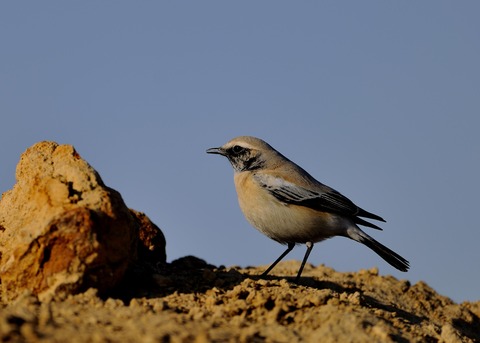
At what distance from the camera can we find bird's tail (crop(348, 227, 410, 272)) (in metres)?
11.4

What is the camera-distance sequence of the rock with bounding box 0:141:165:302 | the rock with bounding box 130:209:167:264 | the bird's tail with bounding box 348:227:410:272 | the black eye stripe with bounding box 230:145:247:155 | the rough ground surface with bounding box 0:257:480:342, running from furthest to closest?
the black eye stripe with bounding box 230:145:247:155 < the bird's tail with bounding box 348:227:410:272 < the rock with bounding box 130:209:167:264 < the rock with bounding box 0:141:165:302 < the rough ground surface with bounding box 0:257:480:342

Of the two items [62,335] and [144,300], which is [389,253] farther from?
[62,335]

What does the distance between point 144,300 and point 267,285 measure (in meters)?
1.86

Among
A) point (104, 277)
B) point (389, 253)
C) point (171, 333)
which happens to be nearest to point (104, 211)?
point (104, 277)

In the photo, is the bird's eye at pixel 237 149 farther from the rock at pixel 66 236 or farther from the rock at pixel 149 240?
the rock at pixel 66 236

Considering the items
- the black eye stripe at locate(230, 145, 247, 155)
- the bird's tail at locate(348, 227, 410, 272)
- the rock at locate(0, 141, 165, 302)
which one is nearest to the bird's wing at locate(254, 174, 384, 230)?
the bird's tail at locate(348, 227, 410, 272)

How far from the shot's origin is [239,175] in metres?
11.6

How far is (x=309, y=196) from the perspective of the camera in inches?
436

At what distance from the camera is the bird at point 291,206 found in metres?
11.0

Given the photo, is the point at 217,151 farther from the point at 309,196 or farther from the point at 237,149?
the point at 309,196

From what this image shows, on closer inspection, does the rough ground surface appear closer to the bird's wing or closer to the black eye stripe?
the bird's wing

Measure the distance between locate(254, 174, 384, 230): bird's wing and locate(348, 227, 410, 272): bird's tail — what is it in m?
0.27

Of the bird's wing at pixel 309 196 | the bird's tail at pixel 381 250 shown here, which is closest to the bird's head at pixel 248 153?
the bird's wing at pixel 309 196

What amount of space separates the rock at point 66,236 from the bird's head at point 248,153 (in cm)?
338
